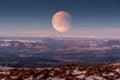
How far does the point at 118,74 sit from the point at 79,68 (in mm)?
5490

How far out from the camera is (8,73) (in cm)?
3231

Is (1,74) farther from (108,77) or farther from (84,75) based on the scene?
(108,77)

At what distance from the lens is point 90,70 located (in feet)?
107

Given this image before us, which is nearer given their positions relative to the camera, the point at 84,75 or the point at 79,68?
the point at 84,75

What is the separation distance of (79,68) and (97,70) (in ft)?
8.20

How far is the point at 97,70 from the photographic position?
32844 mm

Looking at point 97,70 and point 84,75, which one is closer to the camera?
point 84,75

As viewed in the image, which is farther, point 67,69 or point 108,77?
point 67,69

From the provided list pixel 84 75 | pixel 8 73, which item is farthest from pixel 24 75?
pixel 84 75

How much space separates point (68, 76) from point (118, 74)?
631 cm

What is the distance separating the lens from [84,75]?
100 ft

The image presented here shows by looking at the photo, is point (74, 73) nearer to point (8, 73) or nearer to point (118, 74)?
point (118, 74)

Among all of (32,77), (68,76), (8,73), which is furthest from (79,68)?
(8,73)

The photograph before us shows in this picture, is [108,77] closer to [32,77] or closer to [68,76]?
[68,76]
